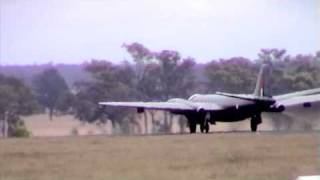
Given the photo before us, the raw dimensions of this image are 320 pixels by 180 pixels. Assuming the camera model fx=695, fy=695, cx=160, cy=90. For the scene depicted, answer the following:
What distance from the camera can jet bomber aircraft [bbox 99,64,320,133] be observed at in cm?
894

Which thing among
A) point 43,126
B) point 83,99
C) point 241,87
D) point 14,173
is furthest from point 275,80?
point 14,173

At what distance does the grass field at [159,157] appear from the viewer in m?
5.77

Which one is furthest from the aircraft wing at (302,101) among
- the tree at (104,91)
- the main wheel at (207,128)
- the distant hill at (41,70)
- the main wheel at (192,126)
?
the distant hill at (41,70)

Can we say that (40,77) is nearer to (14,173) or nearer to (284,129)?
(14,173)

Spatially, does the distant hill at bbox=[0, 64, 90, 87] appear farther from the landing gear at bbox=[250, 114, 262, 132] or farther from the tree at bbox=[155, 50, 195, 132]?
the landing gear at bbox=[250, 114, 262, 132]

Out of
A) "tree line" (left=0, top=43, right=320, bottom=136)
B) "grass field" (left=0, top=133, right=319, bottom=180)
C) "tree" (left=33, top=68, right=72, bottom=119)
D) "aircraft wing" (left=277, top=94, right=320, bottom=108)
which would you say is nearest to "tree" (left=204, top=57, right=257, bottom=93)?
"tree line" (left=0, top=43, right=320, bottom=136)

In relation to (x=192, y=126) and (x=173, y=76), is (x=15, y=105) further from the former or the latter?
(x=192, y=126)

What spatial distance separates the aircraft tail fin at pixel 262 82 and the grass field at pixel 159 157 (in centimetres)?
121

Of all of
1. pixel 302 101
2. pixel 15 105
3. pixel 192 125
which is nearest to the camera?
pixel 15 105

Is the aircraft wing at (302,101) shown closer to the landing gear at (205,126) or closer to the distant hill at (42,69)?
the landing gear at (205,126)

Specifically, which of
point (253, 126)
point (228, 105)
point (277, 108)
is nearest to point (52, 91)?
point (253, 126)

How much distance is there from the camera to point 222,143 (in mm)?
7789

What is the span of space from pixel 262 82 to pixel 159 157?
3441 millimetres

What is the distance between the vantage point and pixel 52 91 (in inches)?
288
